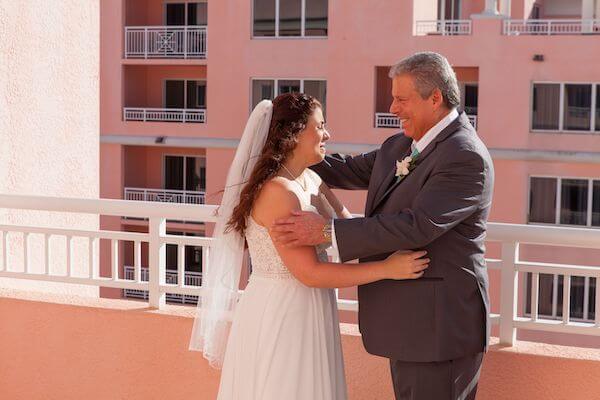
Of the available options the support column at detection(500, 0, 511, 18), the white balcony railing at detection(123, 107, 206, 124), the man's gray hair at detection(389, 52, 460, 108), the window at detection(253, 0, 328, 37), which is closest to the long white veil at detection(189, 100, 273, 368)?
the man's gray hair at detection(389, 52, 460, 108)

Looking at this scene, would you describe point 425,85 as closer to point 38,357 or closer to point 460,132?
point 460,132

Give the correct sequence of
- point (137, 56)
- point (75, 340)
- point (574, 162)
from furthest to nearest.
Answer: point (137, 56), point (574, 162), point (75, 340)

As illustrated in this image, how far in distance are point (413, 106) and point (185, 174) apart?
17018 millimetres

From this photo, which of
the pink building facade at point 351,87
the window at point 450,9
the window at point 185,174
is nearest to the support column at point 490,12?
the pink building facade at point 351,87

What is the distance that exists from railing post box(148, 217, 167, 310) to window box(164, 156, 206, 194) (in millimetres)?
14889

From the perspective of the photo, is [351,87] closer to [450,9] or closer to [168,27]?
[450,9]

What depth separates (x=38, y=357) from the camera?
4781 millimetres

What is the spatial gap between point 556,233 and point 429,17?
14.2 metres

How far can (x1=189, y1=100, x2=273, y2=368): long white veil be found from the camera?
10.8ft

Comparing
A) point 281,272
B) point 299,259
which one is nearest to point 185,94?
point 281,272

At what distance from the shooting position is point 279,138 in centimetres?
328

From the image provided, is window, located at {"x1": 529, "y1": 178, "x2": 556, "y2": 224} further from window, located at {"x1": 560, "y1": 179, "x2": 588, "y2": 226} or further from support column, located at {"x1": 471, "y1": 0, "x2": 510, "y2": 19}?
support column, located at {"x1": 471, "y1": 0, "x2": 510, "y2": 19}

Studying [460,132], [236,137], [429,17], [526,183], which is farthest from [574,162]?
[460,132]

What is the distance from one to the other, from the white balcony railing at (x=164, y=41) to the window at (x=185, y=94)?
75cm
